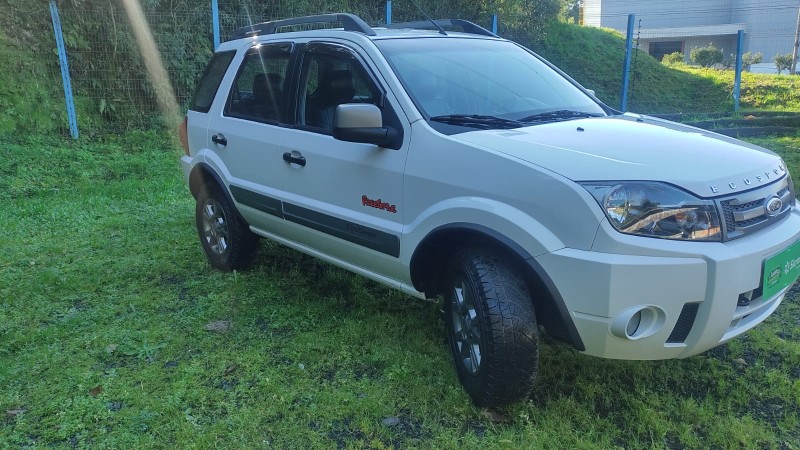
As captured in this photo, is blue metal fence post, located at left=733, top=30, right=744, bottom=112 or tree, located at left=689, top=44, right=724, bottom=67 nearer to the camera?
blue metal fence post, located at left=733, top=30, right=744, bottom=112

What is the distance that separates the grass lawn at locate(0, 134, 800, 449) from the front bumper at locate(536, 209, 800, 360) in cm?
51

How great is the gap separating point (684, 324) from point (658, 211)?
0.49m

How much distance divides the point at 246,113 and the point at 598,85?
12.4 meters

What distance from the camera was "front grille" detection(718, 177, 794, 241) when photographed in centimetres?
263

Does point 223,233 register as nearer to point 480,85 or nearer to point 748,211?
point 480,85

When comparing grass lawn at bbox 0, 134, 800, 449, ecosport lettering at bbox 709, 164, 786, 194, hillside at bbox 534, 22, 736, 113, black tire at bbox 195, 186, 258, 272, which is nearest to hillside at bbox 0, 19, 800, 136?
hillside at bbox 534, 22, 736, 113

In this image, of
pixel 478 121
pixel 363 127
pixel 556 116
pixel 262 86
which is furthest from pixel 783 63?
pixel 363 127

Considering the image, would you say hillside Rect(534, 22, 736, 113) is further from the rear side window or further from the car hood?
the car hood

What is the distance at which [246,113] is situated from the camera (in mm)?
4578

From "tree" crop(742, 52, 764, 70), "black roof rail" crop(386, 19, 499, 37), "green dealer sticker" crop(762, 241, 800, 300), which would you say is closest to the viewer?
"green dealer sticker" crop(762, 241, 800, 300)

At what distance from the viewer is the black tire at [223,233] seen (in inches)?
192

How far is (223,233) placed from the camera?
5027 mm

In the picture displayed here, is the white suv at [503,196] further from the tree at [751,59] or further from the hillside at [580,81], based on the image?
the tree at [751,59]

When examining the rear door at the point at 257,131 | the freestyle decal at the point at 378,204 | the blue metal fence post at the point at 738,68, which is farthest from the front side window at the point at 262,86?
the blue metal fence post at the point at 738,68
